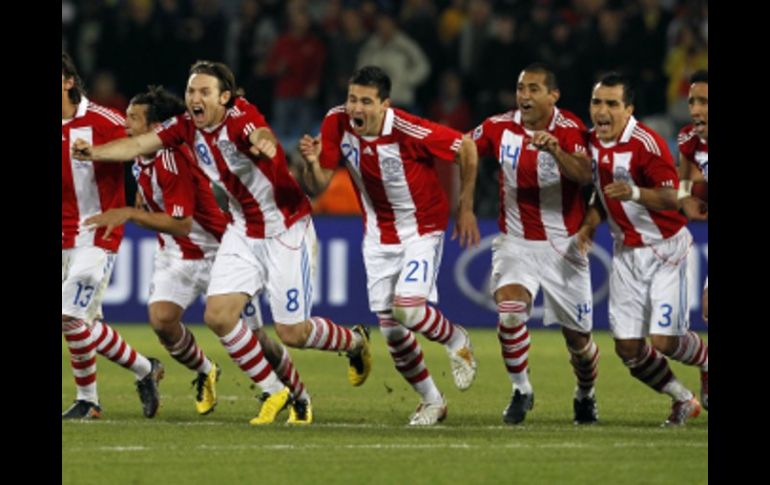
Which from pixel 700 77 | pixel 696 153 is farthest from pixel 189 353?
pixel 700 77

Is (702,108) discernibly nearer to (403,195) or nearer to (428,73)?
(403,195)

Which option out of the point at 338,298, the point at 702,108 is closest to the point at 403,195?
the point at 702,108

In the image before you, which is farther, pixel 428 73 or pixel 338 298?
pixel 428 73

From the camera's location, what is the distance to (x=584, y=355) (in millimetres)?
11422

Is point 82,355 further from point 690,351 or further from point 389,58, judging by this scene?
point 389,58

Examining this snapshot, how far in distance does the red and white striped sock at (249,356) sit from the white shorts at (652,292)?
2121mm

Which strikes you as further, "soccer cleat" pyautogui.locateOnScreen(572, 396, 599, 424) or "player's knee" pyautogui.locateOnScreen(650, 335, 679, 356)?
"soccer cleat" pyautogui.locateOnScreen(572, 396, 599, 424)

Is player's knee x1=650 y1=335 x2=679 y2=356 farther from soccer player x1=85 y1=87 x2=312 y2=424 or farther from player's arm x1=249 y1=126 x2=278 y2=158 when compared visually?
player's arm x1=249 y1=126 x2=278 y2=158

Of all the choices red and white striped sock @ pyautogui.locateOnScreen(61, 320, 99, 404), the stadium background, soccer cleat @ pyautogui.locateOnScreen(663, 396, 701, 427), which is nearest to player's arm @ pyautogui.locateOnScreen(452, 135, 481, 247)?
soccer cleat @ pyautogui.locateOnScreen(663, 396, 701, 427)

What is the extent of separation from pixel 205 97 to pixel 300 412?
1981 millimetres

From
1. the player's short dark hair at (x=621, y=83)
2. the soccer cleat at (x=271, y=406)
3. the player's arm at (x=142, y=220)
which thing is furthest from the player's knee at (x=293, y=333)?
the player's short dark hair at (x=621, y=83)

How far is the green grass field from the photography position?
337 inches

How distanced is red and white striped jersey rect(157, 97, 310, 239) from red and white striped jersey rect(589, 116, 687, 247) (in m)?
1.86
